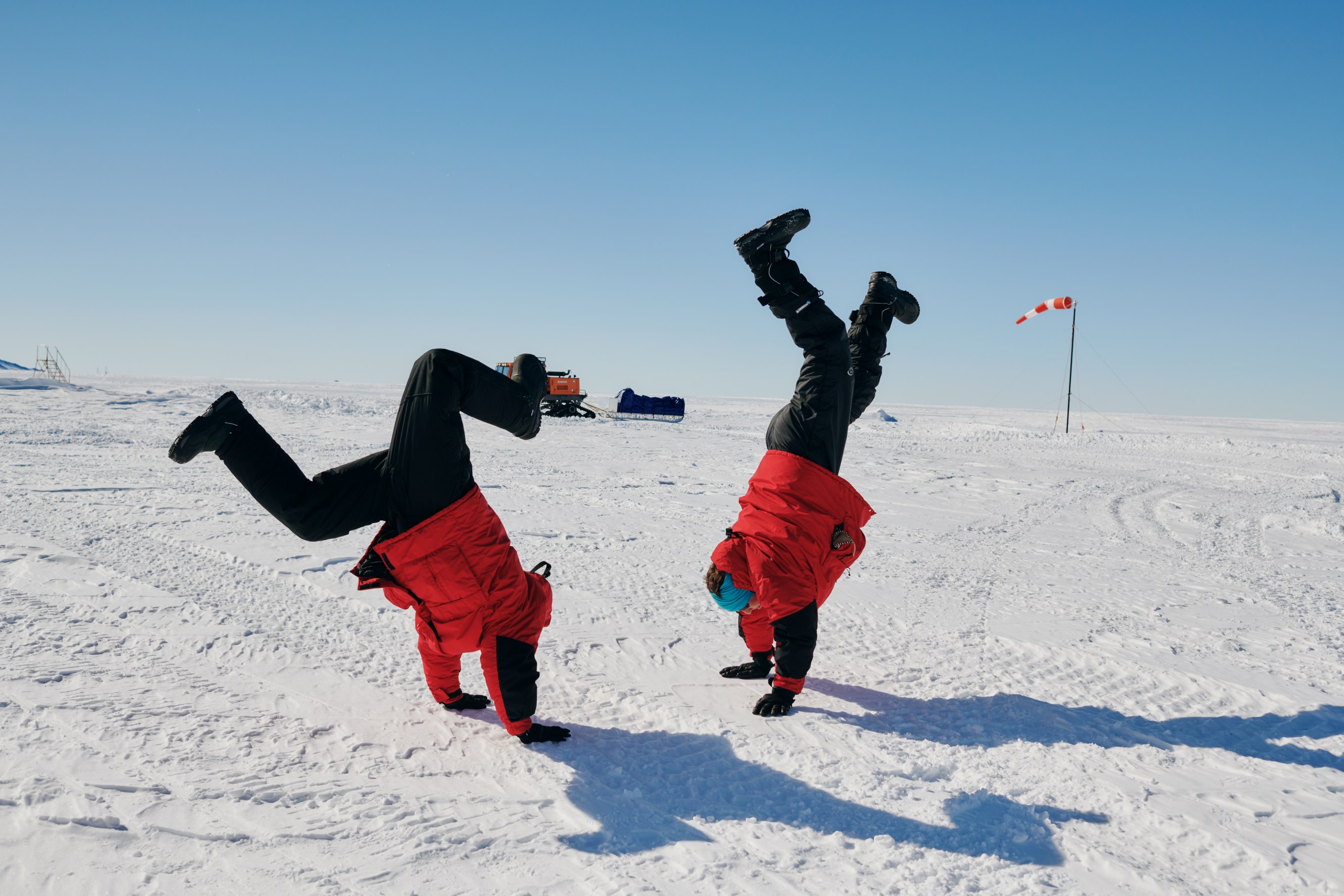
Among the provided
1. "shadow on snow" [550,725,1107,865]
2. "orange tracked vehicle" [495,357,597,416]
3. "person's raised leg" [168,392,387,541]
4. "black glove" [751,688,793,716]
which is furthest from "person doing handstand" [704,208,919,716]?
"orange tracked vehicle" [495,357,597,416]

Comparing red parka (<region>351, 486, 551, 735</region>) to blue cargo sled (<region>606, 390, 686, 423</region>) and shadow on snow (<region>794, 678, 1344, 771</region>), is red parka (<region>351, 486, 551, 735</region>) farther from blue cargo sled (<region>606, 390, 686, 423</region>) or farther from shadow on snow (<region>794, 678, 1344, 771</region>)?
blue cargo sled (<region>606, 390, 686, 423</region>)

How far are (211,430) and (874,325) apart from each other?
2621 mm

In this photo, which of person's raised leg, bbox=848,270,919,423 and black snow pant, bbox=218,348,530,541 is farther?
person's raised leg, bbox=848,270,919,423

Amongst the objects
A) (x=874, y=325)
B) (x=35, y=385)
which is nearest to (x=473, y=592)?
(x=874, y=325)

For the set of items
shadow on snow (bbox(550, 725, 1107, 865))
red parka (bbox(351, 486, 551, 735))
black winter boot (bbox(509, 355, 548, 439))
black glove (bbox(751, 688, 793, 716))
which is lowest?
shadow on snow (bbox(550, 725, 1107, 865))

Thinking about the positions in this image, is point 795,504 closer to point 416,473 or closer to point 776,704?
point 776,704

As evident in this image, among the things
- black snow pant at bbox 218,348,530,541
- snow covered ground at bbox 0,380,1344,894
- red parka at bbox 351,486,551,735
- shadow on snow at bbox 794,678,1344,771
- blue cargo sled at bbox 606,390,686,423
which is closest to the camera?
snow covered ground at bbox 0,380,1344,894

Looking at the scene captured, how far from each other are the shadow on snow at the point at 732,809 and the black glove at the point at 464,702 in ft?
1.52

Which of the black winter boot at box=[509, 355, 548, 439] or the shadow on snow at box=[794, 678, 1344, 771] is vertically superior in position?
the black winter boot at box=[509, 355, 548, 439]

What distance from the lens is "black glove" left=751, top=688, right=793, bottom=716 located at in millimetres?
2801

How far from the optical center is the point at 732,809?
2.14 metres

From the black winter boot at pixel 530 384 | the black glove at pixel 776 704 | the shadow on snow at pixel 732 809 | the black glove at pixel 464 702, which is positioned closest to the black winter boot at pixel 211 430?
the black winter boot at pixel 530 384

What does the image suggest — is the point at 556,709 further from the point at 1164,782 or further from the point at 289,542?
the point at 289,542

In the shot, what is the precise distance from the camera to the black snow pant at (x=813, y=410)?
2.80 m
